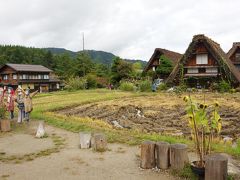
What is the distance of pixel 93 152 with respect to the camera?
312 inches

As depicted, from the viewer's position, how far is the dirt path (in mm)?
6262

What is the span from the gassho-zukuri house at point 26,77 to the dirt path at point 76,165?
127 ft

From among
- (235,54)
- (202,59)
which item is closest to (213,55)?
(202,59)

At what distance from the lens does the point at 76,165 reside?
273 inches

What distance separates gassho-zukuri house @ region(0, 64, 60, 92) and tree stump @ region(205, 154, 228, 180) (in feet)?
140

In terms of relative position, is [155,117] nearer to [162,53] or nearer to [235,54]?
[162,53]

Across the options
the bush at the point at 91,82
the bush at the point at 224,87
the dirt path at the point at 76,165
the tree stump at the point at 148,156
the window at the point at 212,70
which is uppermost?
the window at the point at 212,70

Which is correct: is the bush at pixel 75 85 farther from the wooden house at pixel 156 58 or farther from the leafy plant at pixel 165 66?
the leafy plant at pixel 165 66

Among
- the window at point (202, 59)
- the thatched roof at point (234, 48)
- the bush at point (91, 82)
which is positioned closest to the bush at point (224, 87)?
the window at point (202, 59)

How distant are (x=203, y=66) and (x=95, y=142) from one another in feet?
88.0

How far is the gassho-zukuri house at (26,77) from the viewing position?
4621 centimetres

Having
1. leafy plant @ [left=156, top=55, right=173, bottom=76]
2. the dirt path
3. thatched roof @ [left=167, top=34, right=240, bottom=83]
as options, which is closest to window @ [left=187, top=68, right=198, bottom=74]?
thatched roof @ [left=167, top=34, right=240, bottom=83]

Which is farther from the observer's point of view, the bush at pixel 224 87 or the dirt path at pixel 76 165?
the bush at pixel 224 87

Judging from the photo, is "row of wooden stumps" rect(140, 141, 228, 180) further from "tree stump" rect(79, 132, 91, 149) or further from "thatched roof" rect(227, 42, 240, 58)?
"thatched roof" rect(227, 42, 240, 58)
